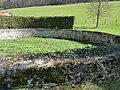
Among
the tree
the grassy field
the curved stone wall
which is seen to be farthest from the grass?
the tree

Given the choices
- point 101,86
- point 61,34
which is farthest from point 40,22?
point 101,86

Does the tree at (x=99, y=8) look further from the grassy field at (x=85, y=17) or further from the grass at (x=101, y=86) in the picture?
the grass at (x=101, y=86)

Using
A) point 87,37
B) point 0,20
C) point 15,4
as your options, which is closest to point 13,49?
point 87,37

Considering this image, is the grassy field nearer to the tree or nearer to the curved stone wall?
the tree

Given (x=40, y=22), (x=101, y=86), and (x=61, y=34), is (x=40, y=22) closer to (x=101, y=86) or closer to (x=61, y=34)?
(x=61, y=34)

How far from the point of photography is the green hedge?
129 feet

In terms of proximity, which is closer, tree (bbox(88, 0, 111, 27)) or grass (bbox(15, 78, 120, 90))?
grass (bbox(15, 78, 120, 90))

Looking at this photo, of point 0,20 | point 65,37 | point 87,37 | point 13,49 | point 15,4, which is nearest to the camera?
point 13,49

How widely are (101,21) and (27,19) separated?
16.3m

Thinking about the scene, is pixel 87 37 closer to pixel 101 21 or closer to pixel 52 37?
pixel 52 37

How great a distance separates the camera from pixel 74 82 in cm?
1054

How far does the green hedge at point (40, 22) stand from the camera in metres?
39.4

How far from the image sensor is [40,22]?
1571 inches

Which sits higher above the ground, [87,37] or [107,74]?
[107,74]
